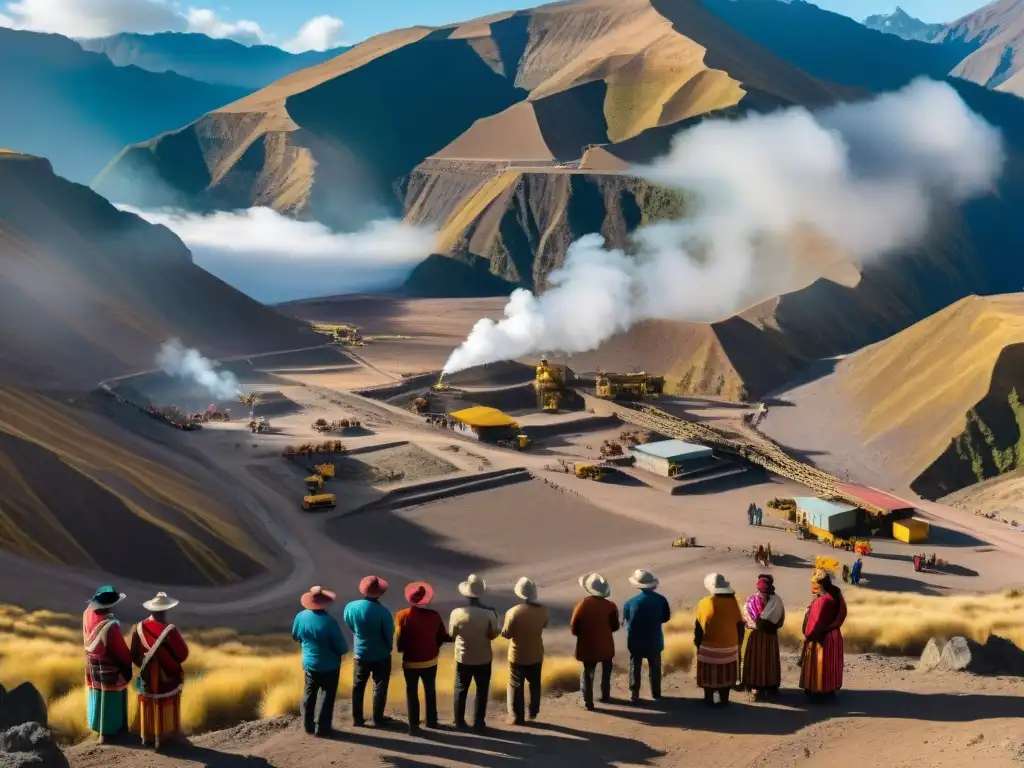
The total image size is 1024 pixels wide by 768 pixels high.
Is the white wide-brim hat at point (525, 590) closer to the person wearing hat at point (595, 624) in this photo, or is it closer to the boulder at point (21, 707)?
the person wearing hat at point (595, 624)

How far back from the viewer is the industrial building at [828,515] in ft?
116

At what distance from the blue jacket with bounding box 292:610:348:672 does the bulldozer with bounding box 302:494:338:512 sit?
2479 cm

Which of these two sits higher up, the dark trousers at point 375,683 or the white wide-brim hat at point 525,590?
the white wide-brim hat at point 525,590

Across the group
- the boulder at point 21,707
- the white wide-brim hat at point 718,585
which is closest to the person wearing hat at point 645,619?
the white wide-brim hat at point 718,585

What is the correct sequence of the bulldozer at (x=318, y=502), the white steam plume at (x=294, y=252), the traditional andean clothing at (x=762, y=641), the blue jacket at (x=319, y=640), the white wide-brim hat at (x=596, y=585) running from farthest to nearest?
the white steam plume at (x=294, y=252)
the bulldozer at (x=318, y=502)
the traditional andean clothing at (x=762, y=641)
the white wide-brim hat at (x=596, y=585)
the blue jacket at (x=319, y=640)

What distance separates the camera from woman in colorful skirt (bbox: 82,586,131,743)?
9.78 metres

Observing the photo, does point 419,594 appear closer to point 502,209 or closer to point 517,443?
point 517,443

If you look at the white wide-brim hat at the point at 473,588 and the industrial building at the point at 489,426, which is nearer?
the white wide-brim hat at the point at 473,588

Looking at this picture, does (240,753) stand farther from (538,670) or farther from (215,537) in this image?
(215,537)

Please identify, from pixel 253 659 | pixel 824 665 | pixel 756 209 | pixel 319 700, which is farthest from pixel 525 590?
pixel 756 209

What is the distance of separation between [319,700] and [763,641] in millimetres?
4931

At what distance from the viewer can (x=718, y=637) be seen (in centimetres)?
1141

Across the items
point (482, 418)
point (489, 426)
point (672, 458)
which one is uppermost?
point (482, 418)

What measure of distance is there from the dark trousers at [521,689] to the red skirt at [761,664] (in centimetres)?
243
